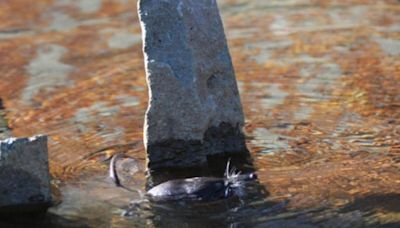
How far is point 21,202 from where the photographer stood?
4672 mm

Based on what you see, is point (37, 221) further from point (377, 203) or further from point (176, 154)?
point (377, 203)

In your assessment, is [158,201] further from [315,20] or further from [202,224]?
[315,20]

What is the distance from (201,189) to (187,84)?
0.66 m

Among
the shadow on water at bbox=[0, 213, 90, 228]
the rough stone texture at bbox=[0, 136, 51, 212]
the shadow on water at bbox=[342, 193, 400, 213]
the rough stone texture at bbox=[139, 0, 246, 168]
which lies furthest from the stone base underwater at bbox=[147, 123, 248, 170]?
the shadow on water at bbox=[342, 193, 400, 213]

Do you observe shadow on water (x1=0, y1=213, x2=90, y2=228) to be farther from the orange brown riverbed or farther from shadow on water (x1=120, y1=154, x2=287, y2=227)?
shadow on water (x1=120, y1=154, x2=287, y2=227)

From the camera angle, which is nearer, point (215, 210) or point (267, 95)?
point (215, 210)

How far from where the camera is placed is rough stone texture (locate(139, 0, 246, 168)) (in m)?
5.07

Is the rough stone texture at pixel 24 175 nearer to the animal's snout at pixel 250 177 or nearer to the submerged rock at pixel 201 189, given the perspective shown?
the submerged rock at pixel 201 189

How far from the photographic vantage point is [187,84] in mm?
5094

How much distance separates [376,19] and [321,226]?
4.15 m

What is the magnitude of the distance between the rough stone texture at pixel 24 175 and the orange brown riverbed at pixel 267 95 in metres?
0.12

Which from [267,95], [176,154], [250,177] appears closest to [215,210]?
[250,177]

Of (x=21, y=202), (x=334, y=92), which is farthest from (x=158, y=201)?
(x=334, y=92)

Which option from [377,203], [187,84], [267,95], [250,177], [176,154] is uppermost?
[187,84]
